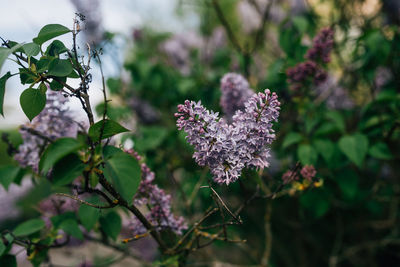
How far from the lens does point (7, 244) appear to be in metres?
0.84

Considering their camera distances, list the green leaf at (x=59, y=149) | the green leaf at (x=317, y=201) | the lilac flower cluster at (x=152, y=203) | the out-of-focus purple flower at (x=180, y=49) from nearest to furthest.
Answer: the green leaf at (x=59, y=149)
the lilac flower cluster at (x=152, y=203)
the green leaf at (x=317, y=201)
the out-of-focus purple flower at (x=180, y=49)

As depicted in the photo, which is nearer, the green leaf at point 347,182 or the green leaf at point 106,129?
the green leaf at point 106,129

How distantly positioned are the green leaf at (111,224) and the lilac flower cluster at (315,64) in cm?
80

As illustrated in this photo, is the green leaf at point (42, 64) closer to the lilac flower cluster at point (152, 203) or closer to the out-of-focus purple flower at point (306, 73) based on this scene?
the lilac flower cluster at point (152, 203)

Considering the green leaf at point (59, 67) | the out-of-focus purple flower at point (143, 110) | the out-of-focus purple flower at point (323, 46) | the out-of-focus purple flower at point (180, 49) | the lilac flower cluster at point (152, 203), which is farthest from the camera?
the out-of-focus purple flower at point (180, 49)

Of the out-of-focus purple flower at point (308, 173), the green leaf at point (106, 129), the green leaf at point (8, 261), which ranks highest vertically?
the green leaf at point (106, 129)

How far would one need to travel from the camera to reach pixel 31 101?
672 mm

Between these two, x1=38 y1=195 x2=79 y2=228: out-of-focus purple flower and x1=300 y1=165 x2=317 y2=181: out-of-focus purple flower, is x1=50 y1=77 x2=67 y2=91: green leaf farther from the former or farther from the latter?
x1=300 y1=165 x2=317 y2=181: out-of-focus purple flower

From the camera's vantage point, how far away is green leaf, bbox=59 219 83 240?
0.95 meters

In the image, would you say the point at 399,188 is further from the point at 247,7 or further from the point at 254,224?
the point at 247,7

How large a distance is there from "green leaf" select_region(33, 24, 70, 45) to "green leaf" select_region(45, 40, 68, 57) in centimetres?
4

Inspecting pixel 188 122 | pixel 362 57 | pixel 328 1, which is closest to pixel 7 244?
pixel 188 122

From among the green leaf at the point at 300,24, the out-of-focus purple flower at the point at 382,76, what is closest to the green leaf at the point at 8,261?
the green leaf at the point at 300,24

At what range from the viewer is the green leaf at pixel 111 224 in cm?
98
